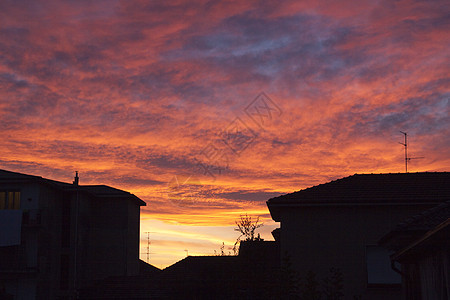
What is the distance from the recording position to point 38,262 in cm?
4019

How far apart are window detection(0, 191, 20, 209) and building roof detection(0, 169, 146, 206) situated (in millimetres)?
1047

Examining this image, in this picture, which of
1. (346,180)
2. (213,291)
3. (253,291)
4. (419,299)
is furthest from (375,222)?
(213,291)

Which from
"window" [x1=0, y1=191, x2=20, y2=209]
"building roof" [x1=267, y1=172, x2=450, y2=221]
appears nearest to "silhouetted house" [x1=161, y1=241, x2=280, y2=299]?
"building roof" [x1=267, y1=172, x2=450, y2=221]

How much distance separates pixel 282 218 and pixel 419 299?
37.9ft

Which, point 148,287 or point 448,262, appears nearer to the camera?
point 448,262

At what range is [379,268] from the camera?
22.7 metres

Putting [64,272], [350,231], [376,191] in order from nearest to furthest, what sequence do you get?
[350,231] → [376,191] → [64,272]

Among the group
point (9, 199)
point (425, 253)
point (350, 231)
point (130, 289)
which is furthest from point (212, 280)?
point (425, 253)

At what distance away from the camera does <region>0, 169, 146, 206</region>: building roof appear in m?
40.2

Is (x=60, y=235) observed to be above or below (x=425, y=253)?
above

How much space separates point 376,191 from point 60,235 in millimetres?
30270

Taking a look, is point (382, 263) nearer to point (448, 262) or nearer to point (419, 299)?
point (419, 299)

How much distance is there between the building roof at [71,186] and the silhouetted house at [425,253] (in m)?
32.2

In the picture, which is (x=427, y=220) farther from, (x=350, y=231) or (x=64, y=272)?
(x=64, y=272)
